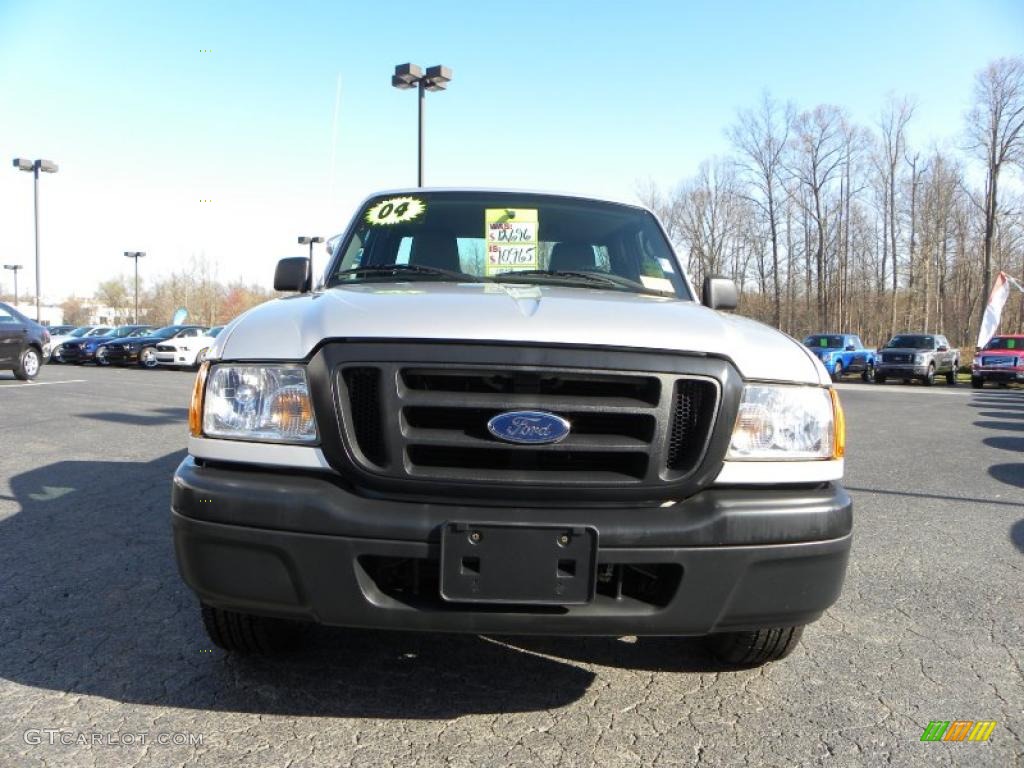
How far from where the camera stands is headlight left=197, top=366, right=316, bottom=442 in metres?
2.11

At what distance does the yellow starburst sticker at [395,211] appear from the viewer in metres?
3.59

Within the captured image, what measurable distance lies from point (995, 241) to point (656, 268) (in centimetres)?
5128

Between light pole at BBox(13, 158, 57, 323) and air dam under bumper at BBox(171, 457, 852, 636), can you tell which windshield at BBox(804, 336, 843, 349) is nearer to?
air dam under bumper at BBox(171, 457, 852, 636)

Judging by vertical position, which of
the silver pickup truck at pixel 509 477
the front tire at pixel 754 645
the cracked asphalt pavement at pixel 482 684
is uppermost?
the silver pickup truck at pixel 509 477

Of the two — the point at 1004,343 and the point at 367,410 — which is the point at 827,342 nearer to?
the point at 1004,343

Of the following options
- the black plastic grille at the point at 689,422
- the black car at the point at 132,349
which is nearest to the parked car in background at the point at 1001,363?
the black plastic grille at the point at 689,422

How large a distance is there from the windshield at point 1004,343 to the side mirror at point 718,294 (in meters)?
25.0

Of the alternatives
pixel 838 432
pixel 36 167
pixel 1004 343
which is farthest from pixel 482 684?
pixel 36 167

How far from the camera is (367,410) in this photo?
6.73 feet

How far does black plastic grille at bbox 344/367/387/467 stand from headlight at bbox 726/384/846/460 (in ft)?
3.20

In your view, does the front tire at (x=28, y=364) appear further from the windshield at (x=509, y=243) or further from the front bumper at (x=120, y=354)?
the windshield at (x=509, y=243)

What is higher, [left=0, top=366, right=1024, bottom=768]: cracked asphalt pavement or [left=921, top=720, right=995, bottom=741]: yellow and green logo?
[left=0, top=366, right=1024, bottom=768]: cracked asphalt pavement

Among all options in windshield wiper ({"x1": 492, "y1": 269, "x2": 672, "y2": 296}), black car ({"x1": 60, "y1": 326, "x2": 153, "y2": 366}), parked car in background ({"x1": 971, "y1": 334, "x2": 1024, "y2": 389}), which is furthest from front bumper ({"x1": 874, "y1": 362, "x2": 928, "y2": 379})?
black car ({"x1": 60, "y1": 326, "x2": 153, "y2": 366})

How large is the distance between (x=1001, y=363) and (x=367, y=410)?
2556 cm
